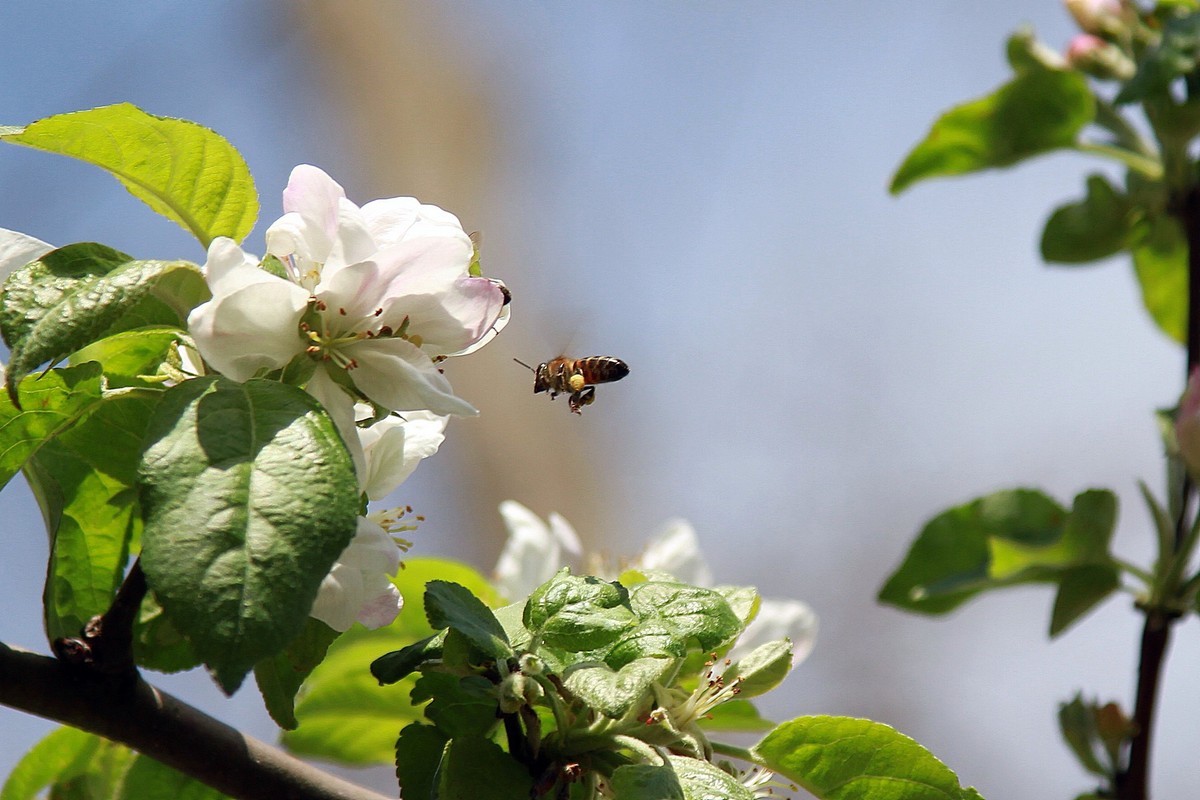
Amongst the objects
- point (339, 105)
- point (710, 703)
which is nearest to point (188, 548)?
point (710, 703)

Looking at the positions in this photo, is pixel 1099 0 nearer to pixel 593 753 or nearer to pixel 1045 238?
pixel 1045 238

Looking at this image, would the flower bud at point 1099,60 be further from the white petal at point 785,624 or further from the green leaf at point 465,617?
the green leaf at point 465,617

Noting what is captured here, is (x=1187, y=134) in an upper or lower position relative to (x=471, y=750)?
upper

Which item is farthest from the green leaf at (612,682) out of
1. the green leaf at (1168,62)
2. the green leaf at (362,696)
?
the green leaf at (1168,62)

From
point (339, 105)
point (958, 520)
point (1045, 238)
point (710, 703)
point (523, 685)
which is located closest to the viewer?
Answer: point (523, 685)

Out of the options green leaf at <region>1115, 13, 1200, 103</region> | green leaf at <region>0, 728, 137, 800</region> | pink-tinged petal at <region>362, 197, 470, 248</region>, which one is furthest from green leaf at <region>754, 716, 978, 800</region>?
green leaf at <region>1115, 13, 1200, 103</region>

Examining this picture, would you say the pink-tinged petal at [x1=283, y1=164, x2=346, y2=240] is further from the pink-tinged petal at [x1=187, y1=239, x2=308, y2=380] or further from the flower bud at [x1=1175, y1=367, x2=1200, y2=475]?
the flower bud at [x1=1175, y1=367, x2=1200, y2=475]

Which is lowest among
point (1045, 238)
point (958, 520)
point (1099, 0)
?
point (958, 520)
